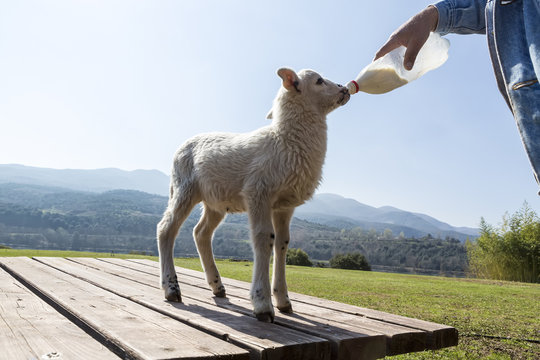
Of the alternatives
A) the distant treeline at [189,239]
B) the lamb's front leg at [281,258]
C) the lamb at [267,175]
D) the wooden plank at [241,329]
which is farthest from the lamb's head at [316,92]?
the wooden plank at [241,329]

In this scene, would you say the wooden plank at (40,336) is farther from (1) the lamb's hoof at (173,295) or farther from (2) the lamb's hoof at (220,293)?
(2) the lamb's hoof at (220,293)

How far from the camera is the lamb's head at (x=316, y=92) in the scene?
2771mm

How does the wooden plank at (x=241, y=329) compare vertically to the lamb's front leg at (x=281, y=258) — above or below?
below

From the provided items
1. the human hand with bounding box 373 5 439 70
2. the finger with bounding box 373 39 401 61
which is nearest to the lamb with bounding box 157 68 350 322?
the finger with bounding box 373 39 401 61

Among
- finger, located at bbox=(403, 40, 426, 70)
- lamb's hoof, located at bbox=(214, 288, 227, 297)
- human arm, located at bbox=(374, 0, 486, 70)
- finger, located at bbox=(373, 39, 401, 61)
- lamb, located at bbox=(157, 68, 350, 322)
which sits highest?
human arm, located at bbox=(374, 0, 486, 70)

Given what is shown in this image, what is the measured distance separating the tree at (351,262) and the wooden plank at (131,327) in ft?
39.1

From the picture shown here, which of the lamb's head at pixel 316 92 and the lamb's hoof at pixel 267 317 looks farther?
the lamb's head at pixel 316 92

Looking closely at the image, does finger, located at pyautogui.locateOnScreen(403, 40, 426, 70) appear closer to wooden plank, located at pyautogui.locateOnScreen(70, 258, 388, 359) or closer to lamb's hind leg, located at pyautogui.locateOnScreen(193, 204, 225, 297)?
wooden plank, located at pyautogui.locateOnScreen(70, 258, 388, 359)

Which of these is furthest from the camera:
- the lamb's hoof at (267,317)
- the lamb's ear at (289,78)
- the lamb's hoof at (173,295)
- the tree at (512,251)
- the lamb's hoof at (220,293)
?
the tree at (512,251)

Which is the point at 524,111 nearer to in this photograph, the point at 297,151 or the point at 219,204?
the point at 297,151

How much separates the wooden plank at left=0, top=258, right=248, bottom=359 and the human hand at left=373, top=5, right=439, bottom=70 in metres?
2.28

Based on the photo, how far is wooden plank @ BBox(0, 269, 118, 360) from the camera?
1.49m

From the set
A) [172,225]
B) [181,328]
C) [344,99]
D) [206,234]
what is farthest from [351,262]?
[181,328]

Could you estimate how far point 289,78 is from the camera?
272 centimetres
